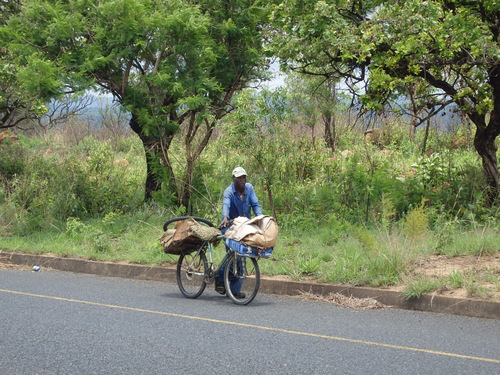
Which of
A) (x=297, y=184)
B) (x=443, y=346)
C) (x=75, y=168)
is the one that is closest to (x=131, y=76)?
(x=75, y=168)

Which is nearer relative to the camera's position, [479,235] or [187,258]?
[187,258]

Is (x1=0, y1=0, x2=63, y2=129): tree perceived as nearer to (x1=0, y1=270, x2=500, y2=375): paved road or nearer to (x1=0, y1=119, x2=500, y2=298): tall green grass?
(x1=0, y1=119, x2=500, y2=298): tall green grass

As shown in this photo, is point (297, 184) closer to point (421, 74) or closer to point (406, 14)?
point (421, 74)

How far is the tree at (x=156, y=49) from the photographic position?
14664mm

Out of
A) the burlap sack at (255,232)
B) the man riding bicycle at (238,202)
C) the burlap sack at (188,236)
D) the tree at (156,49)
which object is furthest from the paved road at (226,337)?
the tree at (156,49)

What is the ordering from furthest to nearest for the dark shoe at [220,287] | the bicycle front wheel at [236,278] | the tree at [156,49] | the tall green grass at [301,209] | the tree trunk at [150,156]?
the tree trunk at [150,156] < the tree at [156,49] < the tall green grass at [301,209] < the dark shoe at [220,287] < the bicycle front wheel at [236,278]

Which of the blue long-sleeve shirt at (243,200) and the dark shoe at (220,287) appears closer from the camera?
the blue long-sleeve shirt at (243,200)

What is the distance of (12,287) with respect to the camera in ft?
35.8

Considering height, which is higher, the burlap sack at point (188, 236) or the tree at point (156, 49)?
the tree at point (156, 49)

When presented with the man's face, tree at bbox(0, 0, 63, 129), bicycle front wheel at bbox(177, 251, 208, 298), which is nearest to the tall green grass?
bicycle front wheel at bbox(177, 251, 208, 298)

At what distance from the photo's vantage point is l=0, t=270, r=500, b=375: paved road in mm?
6012

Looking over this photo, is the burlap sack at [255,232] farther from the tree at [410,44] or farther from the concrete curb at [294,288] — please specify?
the tree at [410,44]

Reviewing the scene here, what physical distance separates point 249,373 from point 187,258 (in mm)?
4570

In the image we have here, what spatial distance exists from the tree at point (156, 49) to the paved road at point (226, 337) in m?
6.65
